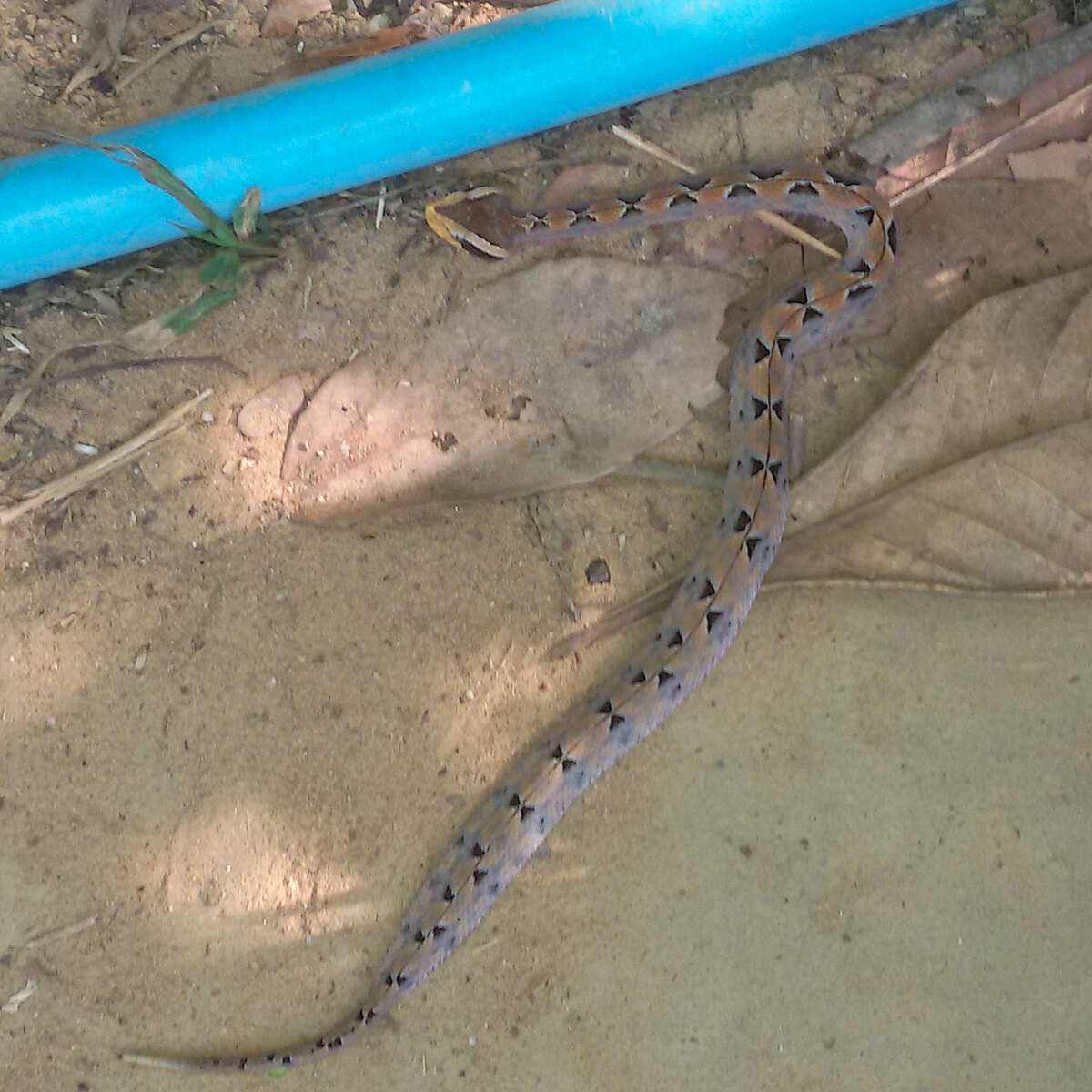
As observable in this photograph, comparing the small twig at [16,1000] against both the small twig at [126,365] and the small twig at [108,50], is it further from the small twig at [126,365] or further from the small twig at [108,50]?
the small twig at [108,50]

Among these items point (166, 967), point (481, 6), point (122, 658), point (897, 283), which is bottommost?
point (166, 967)

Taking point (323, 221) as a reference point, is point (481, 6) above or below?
above

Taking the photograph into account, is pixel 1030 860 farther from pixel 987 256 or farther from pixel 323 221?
pixel 323 221

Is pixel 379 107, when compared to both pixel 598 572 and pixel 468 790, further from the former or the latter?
pixel 468 790

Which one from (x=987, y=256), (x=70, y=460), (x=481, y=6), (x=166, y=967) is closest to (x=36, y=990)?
(x=166, y=967)

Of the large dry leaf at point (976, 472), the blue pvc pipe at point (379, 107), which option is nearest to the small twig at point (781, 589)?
the large dry leaf at point (976, 472)

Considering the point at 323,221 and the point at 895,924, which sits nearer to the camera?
the point at 895,924
